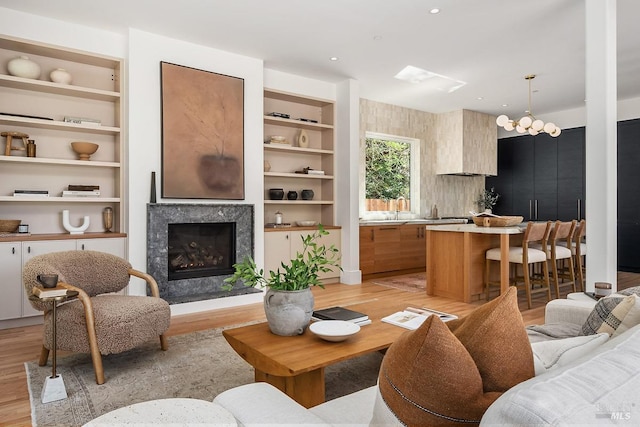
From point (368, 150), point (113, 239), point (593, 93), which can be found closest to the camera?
point (593, 93)

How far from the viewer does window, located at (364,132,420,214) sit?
22.5 feet

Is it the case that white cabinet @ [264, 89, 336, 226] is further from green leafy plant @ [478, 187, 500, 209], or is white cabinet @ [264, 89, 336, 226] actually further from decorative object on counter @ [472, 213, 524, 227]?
green leafy plant @ [478, 187, 500, 209]

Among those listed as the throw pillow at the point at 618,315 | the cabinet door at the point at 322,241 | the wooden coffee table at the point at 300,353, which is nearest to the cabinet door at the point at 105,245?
the cabinet door at the point at 322,241

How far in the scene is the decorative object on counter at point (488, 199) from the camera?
8.15 m

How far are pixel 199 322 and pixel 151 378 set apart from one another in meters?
1.28

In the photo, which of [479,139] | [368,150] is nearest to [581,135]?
[479,139]

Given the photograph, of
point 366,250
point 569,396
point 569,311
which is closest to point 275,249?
point 366,250

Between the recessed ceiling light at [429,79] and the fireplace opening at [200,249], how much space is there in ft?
9.62

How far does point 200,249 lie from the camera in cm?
456

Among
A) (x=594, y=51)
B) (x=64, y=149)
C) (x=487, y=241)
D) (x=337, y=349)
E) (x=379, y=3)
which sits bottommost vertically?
(x=337, y=349)

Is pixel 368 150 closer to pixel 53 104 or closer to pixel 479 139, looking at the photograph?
pixel 479 139

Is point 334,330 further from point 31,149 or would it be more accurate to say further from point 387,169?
point 387,169

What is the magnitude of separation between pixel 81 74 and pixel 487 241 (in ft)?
15.2

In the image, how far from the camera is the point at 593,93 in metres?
3.22
